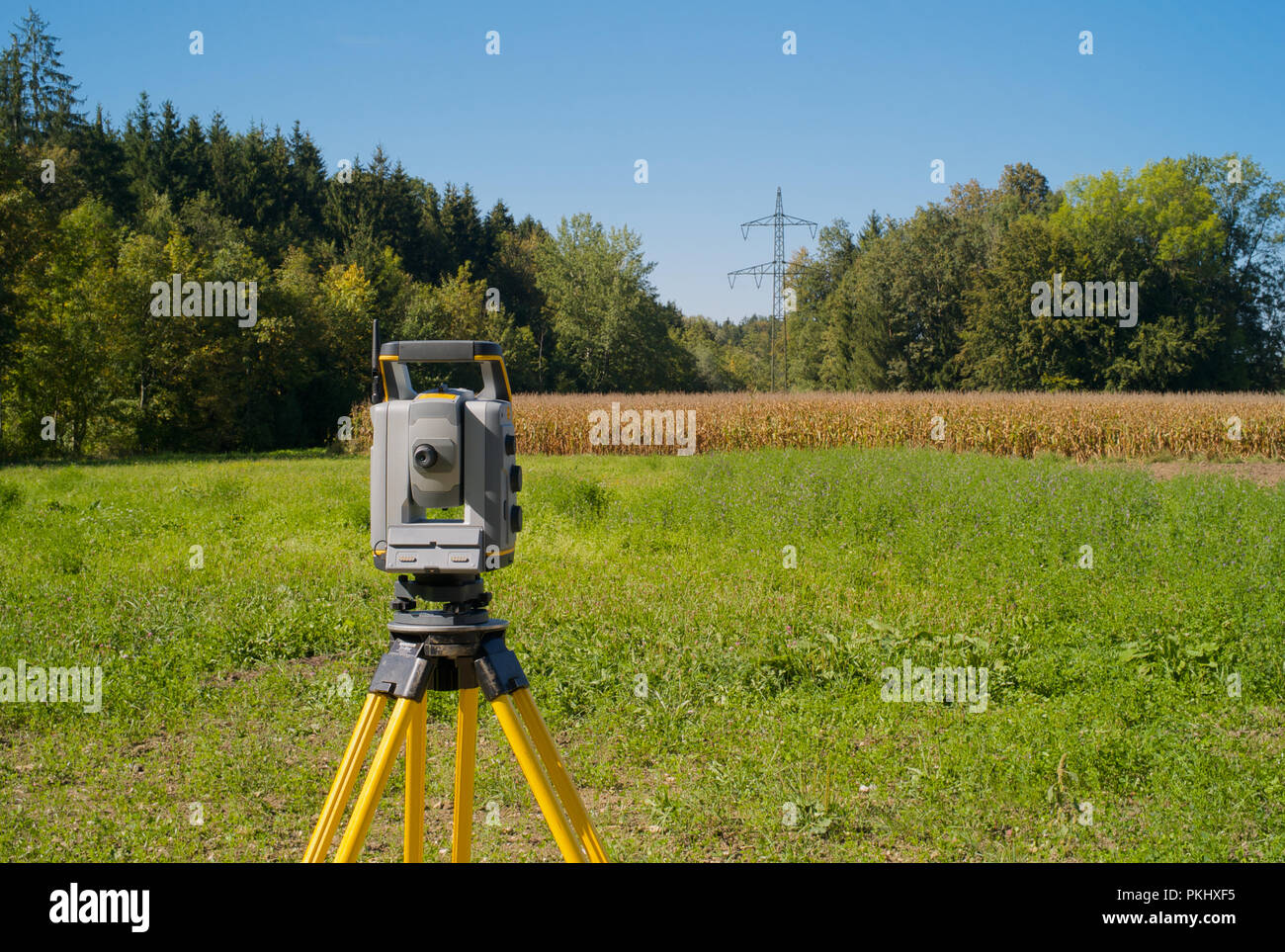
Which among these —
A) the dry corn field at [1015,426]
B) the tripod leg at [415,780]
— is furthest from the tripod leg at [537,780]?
the dry corn field at [1015,426]

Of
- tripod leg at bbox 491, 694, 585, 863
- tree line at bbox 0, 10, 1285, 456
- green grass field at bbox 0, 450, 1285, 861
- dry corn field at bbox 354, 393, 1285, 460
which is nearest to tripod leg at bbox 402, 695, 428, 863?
tripod leg at bbox 491, 694, 585, 863

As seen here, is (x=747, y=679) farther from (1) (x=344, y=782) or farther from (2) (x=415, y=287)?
(2) (x=415, y=287)

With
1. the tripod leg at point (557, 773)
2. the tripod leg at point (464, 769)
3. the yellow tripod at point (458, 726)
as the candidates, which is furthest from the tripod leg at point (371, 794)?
the tripod leg at point (557, 773)

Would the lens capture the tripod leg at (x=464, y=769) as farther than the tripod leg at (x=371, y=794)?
Yes

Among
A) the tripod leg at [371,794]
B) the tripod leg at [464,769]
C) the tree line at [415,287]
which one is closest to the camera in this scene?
the tripod leg at [371,794]

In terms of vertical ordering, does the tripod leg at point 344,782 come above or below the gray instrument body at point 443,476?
below

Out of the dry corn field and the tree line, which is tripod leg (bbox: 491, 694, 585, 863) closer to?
the dry corn field

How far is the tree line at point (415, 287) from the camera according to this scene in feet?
85.9

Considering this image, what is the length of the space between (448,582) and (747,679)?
3637 millimetres

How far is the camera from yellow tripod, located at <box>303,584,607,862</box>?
7.09 ft

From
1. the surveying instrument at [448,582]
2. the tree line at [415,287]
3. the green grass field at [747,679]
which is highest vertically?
the tree line at [415,287]

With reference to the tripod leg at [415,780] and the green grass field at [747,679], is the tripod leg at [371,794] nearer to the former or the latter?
the tripod leg at [415,780]

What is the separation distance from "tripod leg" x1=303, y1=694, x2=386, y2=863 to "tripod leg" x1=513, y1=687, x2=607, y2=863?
0.37m

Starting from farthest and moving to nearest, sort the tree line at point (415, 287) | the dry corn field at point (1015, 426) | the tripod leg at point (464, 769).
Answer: the tree line at point (415, 287), the dry corn field at point (1015, 426), the tripod leg at point (464, 769)
